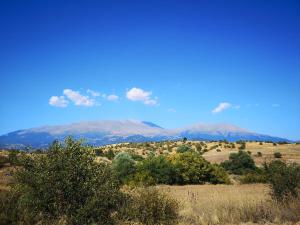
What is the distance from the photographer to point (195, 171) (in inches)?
1293

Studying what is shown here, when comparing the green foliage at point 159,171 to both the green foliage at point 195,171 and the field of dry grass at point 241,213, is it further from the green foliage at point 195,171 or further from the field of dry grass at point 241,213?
the field of dry grass at point 241,213

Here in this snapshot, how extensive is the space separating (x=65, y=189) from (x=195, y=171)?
2289 cm

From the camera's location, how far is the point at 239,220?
1360cm

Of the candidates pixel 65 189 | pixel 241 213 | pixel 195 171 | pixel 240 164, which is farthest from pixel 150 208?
pixel 240 164

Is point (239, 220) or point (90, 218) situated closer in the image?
point (90, 218)

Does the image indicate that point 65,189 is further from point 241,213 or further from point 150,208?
point 241,213

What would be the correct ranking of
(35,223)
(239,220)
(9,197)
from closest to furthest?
(35,223), (9,197), (239,220)

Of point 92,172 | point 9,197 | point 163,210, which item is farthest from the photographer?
point 163,210

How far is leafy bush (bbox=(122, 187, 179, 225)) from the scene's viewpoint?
12.1 meters

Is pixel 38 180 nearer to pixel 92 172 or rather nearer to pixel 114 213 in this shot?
→ pixel 92 172

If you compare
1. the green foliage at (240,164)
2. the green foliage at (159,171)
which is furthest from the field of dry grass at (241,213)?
the green foliage at (240,164)

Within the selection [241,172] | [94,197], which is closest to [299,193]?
[94,197]

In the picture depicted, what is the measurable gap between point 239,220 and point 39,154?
7250 mm

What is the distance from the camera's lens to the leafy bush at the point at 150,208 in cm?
1212
